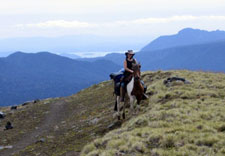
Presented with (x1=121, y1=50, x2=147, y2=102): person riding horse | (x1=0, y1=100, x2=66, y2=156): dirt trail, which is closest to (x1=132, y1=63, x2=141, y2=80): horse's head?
(x1=121, y1=50, x2=147, y2=102): person riding horse

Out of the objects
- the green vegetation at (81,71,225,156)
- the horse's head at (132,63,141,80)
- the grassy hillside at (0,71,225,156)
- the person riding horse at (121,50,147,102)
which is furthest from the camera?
the person riding horse at (121,50,147,102)

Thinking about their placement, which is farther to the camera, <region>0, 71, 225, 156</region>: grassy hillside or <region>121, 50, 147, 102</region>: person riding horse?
<region>121, 50, 147, 102</region>: person riding horse

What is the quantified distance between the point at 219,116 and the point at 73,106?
22225mm

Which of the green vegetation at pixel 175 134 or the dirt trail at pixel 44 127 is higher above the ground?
the green vegetation at pixel 175 134

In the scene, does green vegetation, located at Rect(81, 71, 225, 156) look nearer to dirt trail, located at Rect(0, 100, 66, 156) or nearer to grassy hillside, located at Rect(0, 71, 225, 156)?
grassy hillside, located at Rect(0, 71, 225, 156)

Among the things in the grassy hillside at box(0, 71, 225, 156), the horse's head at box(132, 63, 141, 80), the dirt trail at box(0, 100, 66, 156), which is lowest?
the dirt trail at box(0, 100, 66, 156)

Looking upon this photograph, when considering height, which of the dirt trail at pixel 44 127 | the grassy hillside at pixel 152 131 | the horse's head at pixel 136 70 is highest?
the horse's head at pixel 136 70

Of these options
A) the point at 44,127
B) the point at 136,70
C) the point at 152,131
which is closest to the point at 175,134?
the point at 152,131

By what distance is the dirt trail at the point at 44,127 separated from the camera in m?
17.4

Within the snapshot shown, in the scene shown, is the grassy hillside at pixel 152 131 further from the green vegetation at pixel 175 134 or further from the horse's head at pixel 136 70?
the horse's head at pixel 136 70

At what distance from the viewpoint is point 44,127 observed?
76.9 ft

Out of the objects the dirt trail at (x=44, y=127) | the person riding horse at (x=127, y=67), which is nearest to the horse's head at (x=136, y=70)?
the person riding horse at (x=127, y=67)

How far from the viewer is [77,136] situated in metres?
17.4

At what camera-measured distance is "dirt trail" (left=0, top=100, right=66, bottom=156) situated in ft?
56.9
